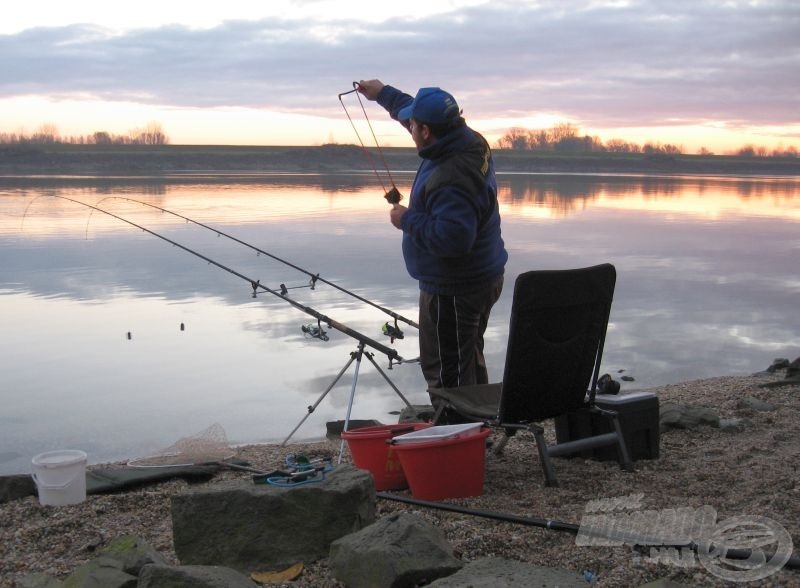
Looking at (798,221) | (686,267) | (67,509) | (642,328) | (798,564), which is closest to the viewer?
(798,564)

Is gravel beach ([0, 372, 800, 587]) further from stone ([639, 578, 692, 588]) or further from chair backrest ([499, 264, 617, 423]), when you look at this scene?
chair backrest ([499, 264, 617, 423])

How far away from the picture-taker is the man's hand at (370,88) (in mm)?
5098

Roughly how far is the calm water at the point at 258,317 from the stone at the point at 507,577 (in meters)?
2.84

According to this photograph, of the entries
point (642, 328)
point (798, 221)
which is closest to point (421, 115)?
point (642, 328)

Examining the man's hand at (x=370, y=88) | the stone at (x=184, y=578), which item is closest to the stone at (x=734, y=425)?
the man's hand at (x=370, y=88)

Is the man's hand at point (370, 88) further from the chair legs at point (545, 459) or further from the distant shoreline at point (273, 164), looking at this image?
the distant shoreline at point (273, 164)

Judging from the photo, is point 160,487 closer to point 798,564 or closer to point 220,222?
point 798,564

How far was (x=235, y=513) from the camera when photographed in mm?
3334

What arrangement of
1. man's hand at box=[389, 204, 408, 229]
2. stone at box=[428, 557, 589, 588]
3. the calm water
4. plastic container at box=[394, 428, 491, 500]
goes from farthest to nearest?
the calm water, man's hand at box=[389, 204, 408, 229], plastic container at box=[394, 428, 491, 500], stone at box=[428, 557, 589, 588]

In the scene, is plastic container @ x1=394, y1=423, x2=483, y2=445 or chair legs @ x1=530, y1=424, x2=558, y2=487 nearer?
plastic container @ x1=394, y1=423, x2=483, y2=445

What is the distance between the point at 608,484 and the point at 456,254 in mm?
1101

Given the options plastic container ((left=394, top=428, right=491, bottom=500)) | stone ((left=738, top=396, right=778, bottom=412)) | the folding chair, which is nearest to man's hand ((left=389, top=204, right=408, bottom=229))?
the folding chair

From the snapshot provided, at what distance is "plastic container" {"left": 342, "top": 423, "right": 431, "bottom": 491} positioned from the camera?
402 centimetres

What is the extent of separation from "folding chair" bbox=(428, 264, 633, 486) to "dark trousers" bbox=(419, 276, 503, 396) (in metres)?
0.16
